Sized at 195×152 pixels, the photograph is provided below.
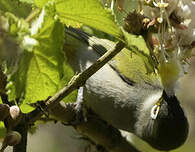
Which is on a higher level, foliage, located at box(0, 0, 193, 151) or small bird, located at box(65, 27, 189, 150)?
foliage, located at box(0, 0, 193, 151)

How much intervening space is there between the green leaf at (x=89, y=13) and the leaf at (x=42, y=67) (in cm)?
10

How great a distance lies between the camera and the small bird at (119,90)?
12.0 ft

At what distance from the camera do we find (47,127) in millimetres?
5641

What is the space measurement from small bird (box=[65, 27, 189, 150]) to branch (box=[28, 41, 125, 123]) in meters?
1.95

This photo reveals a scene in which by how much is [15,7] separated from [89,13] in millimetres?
325

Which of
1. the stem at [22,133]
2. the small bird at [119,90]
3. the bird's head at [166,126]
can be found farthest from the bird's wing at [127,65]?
the stem at [22,133]

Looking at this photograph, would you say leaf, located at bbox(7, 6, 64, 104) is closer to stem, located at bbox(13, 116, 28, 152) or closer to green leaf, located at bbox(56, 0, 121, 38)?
green leaf, located at bbox(56, 0, 121, 38)

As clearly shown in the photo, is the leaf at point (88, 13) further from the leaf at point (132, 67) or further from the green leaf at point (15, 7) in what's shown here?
the leaf at point (132, 67)

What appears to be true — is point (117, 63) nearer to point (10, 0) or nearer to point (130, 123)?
point (130, 123)

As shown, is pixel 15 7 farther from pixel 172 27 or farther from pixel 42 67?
pixel 172 27

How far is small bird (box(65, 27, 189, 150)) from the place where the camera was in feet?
12.0

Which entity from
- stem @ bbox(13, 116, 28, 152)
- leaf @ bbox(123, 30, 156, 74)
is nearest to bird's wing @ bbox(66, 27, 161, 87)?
stem @ bbox(13, 116, 28, 152)

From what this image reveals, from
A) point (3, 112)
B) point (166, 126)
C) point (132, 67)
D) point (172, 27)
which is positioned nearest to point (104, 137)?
point (166, 126)

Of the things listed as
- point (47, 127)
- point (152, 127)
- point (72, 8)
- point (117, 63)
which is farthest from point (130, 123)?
point (72, 8)
